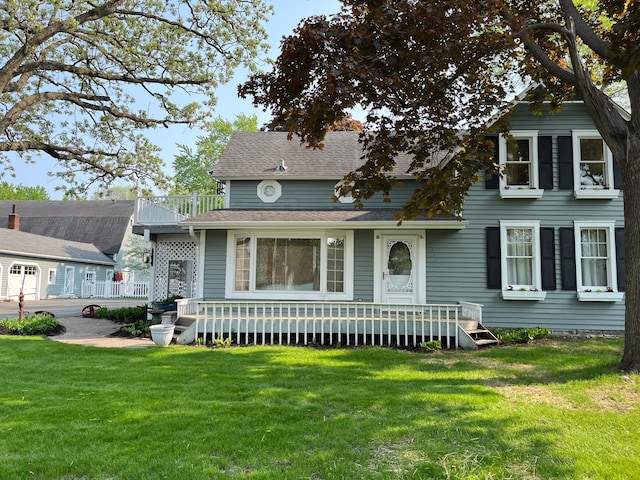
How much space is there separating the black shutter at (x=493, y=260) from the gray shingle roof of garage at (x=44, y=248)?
945 inches

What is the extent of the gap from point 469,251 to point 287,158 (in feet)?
20.4

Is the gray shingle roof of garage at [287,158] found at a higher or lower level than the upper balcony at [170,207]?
higher

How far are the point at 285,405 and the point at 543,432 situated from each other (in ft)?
8.55

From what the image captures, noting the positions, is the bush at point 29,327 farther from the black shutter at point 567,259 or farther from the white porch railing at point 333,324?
the black shutter at point 567,259

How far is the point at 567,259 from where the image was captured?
34.0 feet

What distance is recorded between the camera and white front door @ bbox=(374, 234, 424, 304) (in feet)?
35.8

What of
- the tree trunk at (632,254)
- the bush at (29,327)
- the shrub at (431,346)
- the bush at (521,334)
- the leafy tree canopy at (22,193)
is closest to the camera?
the tree trunk at (632,254)

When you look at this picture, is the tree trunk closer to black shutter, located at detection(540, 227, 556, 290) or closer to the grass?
the grass

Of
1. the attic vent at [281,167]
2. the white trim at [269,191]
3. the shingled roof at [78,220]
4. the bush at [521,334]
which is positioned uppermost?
the shingled roof at [78,220]

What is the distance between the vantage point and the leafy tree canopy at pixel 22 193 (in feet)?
167

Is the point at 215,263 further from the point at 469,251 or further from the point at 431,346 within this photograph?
the point at 469,251

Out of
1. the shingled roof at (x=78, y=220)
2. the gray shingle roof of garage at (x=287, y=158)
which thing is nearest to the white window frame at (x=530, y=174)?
the gray shingle roof of garage at (x=287, y=158)

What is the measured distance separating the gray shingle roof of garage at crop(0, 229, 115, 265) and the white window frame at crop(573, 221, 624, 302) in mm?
26057

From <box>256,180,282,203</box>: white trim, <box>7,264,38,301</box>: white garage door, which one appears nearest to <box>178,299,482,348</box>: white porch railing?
<box>256,180,282,203</box>: white trim
